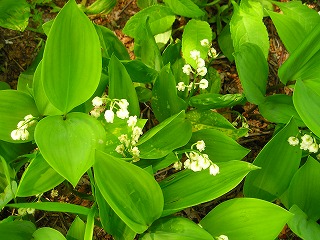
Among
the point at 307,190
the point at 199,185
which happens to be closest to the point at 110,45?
the point at 199,185

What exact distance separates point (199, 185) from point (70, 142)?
507mm

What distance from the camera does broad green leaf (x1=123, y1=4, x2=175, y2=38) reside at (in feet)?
7.19

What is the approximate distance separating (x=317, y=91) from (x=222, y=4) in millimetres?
930

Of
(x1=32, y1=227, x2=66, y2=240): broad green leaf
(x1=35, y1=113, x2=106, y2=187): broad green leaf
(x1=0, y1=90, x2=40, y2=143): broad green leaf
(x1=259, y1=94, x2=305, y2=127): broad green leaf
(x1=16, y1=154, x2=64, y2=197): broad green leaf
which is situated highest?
(x1=35, y1=113, x2=106, y2=187): broad green leaf

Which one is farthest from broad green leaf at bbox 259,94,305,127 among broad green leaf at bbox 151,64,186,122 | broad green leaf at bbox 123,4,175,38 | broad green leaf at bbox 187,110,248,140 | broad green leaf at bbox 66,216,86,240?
broad green leaf at bbox 66,216,86,240

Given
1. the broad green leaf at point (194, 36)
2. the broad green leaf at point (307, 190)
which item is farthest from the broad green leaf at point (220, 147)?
the broad green leaf at point (194, 36)

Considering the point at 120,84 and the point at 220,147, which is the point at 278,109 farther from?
the point at 120,84

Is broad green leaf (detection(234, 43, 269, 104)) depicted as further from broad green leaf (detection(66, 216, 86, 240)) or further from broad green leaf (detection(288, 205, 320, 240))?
broad green leaf (detection(66, 216, 86, 240))

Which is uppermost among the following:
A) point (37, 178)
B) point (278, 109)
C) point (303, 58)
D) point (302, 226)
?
point (303, 58)

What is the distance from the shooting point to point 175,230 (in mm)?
1679

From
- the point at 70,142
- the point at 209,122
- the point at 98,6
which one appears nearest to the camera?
the point at 70,142

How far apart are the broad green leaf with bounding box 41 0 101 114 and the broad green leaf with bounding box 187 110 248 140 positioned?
1.86ft

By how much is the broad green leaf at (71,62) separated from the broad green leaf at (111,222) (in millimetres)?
355

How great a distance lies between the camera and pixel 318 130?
5.60 ft
